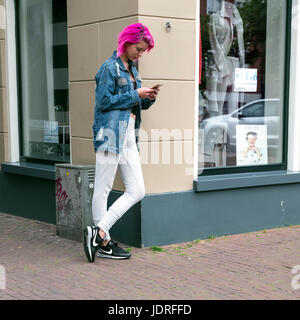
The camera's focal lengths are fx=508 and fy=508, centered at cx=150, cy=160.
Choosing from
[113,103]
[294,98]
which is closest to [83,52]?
[113,103]

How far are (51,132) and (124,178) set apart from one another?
2422 millimetres

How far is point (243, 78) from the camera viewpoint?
6660mm

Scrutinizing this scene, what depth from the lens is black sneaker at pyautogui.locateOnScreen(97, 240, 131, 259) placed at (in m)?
4.89

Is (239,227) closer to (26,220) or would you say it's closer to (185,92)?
(185,92)

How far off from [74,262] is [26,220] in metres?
2.19

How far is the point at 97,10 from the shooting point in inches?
219

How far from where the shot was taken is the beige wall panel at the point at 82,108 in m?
5.72

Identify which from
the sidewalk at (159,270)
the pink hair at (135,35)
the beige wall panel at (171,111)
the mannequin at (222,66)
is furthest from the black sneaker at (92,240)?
the mannequin at (222,66)

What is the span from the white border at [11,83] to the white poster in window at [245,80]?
3.02m

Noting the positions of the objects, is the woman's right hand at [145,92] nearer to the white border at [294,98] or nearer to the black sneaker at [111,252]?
the black sneaker at [111,252]

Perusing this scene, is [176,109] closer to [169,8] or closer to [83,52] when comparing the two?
[169,8]

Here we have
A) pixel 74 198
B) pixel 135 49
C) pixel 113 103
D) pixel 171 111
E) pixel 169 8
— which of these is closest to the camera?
pixel 113 103

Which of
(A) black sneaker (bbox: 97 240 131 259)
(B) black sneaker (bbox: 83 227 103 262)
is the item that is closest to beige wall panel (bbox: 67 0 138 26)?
(B) black sneaker (bbox: 83 227 103 262)

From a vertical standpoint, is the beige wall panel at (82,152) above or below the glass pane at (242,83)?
below
